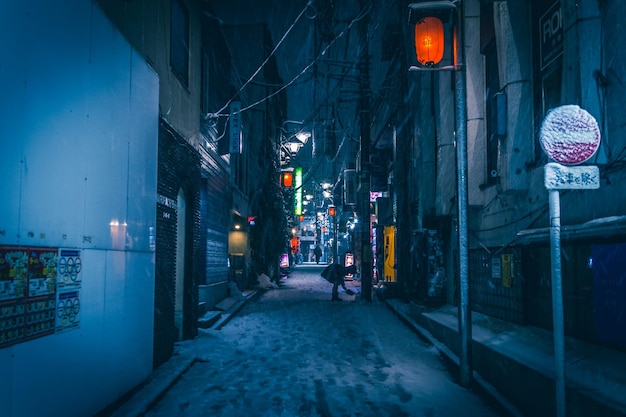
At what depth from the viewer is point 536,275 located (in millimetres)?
8844

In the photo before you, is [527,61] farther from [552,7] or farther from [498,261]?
[498,261]

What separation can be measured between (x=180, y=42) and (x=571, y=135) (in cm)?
949

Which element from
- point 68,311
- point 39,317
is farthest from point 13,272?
point 68,311

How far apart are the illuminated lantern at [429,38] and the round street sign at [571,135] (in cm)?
497

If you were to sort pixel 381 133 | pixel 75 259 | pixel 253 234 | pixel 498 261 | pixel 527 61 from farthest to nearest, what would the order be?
pixel 253 234
pixel 381 133
pixel 498 261
pixel 527 61
pixel 75 259

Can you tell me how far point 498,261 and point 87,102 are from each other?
8.81 m

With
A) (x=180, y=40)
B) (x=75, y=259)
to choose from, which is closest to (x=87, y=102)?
(x=75, y=259)

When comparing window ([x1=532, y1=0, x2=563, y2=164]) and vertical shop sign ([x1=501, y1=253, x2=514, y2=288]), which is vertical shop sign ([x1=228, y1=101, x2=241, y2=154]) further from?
vertical shop sign ([x1=501, y1=253, x2=514, y2=288])

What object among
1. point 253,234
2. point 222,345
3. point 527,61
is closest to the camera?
point 527,61

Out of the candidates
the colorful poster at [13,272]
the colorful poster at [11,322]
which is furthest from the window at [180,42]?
the colorful poster at [11,322]

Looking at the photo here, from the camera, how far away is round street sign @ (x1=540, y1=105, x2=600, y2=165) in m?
4.96

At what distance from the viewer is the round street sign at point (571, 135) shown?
4.96m

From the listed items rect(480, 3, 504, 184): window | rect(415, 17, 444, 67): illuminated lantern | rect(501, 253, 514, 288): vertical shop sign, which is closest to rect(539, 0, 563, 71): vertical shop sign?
rect(415, 17, 444, 67): illuminated lantern

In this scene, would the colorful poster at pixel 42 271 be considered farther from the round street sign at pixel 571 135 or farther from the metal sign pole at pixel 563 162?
the round street sign at pixel 571 135
